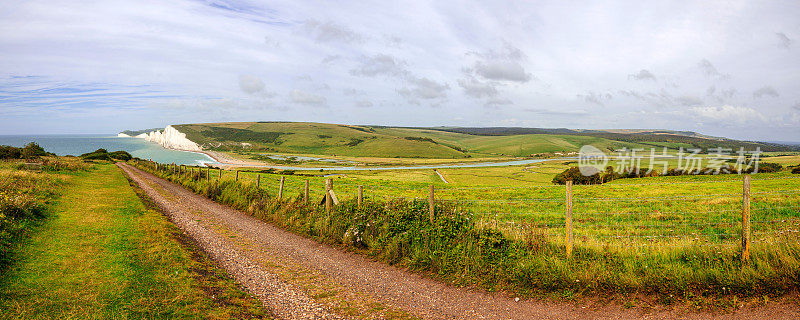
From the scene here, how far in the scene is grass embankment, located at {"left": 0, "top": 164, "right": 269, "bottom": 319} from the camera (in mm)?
6090

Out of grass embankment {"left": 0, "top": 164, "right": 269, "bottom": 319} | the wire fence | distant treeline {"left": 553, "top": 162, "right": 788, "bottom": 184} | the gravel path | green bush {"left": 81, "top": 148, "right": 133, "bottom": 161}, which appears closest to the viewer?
grass embankment {"left": 0, "top": 164, "right": 269, "bottom": 319}

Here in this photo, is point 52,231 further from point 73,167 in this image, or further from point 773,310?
point 73,167

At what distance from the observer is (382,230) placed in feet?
34.7

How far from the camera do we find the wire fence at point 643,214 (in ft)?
26.8

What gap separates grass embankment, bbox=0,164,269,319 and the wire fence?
5.07 m

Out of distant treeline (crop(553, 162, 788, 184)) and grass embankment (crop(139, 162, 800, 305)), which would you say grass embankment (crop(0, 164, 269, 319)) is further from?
distant treeline (crop(553, 162, 788, 184))

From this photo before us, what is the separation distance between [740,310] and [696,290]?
637mm

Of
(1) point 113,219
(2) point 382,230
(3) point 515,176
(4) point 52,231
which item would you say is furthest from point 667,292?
(3) point 515,176

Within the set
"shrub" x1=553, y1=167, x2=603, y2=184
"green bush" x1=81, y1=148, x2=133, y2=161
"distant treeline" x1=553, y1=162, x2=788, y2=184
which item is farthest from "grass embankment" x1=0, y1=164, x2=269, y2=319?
"green bush" x1=81, y1=148, x2=133, y2=161

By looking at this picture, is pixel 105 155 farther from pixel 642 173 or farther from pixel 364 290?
pixel 642 173

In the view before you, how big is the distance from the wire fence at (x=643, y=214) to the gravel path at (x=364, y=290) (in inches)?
72.3

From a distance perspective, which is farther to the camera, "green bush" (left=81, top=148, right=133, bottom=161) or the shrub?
"green bush" (left=81, top=148, right=133, bottom=161)

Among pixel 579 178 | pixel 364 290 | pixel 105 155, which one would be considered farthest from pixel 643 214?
pixel 105 155

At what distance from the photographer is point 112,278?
741cm
